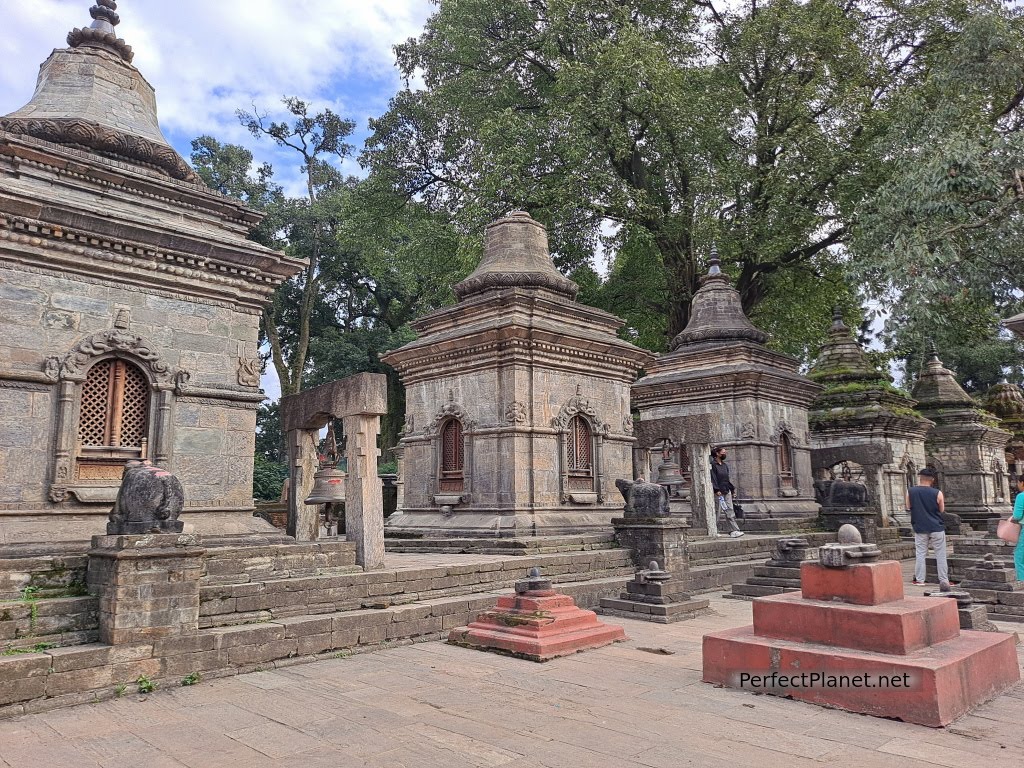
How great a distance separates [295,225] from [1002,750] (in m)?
33.9

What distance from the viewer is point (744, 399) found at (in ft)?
55.3

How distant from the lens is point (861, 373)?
21.2m

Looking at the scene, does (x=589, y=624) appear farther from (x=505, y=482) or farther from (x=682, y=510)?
(x=682, y=510)

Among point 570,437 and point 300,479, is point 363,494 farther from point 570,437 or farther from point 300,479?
point 570,437

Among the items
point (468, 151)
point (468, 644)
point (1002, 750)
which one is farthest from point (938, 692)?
point (468, 151)

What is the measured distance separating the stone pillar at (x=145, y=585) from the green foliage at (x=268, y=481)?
21.0 m

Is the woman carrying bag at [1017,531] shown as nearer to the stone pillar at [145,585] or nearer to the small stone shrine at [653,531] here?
the small stone shrine at [653,531]

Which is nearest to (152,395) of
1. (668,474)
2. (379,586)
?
(379,586)

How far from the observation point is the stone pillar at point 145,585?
19.5 feet

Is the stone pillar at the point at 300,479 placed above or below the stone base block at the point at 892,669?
above

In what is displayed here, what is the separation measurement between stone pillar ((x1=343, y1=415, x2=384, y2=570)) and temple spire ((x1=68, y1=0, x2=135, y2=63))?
6413mm

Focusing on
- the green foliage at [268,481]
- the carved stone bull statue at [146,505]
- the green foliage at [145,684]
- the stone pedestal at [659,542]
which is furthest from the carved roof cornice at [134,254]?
the green foliage at [268,481]

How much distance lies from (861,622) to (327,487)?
20.3ft

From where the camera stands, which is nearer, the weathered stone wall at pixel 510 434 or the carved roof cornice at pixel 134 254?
the carved roof cornice at pixel 134 254
